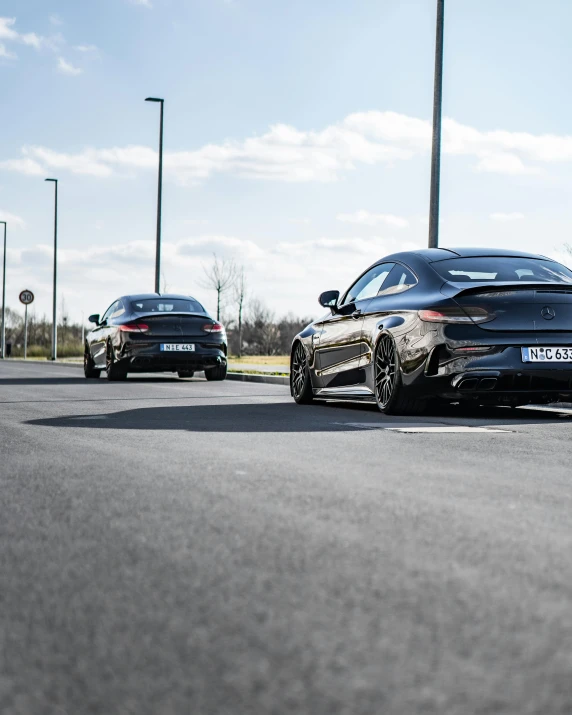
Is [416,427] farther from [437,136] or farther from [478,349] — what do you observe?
[437,136]

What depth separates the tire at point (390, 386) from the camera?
968cm

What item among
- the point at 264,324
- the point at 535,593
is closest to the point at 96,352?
the point at 535,593

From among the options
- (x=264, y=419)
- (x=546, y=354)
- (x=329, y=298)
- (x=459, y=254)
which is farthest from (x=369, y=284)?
(x=546, y=354)

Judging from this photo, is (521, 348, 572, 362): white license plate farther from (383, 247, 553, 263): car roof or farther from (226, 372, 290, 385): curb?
(226, 372, 290, 385): curb

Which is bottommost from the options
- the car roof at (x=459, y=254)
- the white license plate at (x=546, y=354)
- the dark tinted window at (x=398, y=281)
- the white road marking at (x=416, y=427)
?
the white road marking at (x=416, y=427)

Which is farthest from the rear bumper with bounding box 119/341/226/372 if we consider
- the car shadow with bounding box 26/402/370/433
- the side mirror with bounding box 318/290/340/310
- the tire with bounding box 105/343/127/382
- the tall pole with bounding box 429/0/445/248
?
the side mirror with bounding box 318/290/340/310

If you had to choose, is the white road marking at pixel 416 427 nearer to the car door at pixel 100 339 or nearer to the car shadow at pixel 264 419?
the car shadow at pixel 264 419

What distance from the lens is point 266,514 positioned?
175 inches

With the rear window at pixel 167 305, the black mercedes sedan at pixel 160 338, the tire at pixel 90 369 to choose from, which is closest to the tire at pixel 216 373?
the black mercedes sedan at pixel 160 338

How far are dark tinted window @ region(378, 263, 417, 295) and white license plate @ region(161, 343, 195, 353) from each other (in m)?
8.39

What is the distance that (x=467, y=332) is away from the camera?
30.3 feet

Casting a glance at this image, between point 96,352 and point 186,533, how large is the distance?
1659 centimetres

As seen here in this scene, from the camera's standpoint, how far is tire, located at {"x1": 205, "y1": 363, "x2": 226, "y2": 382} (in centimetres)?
1961

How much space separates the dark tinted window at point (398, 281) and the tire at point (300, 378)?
1.76 metres
